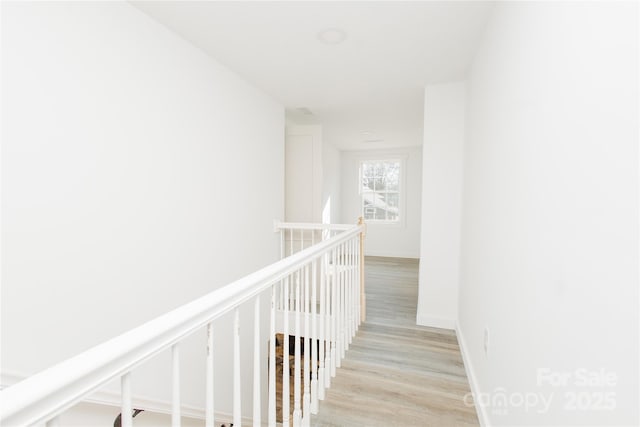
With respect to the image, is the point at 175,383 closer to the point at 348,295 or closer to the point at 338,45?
the point at 348,295

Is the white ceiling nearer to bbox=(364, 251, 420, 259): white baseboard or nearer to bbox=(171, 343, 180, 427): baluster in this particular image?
bbox=(171, 343, 180, 427): baluster

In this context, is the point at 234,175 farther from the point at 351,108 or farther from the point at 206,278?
the point at 351,108

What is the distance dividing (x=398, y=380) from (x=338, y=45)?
2.45 metres

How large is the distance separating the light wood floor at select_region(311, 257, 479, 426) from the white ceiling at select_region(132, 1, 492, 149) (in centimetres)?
238

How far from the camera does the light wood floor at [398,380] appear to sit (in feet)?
5.82

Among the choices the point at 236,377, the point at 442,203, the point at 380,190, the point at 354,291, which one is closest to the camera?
the point at 236,377

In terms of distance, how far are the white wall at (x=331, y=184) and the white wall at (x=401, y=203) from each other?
8.8 inches

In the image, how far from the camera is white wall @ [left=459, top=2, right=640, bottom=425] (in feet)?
2.04

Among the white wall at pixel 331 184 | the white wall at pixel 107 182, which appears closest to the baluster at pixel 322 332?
the white wall at pixel 107 182

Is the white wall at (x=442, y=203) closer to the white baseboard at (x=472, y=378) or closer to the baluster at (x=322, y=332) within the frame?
the white baseboard at (x=472, y=378)

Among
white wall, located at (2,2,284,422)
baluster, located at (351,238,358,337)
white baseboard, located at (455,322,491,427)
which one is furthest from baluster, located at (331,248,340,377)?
white wall, located at (2,2,284,422)

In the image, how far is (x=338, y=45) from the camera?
2266 mm

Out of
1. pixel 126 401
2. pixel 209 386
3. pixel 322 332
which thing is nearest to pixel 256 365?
pixel 209 386

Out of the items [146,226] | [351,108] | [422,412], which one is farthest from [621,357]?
[351,108]
